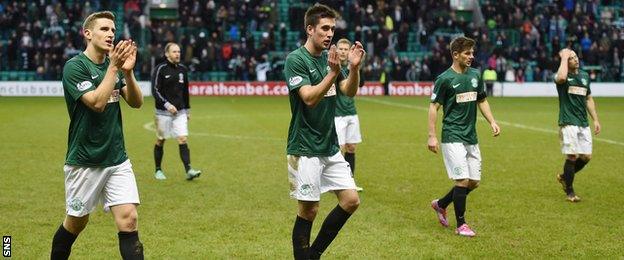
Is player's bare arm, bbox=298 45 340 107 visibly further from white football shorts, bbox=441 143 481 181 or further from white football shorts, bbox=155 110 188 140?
white football shorts, bbox=155 110 188 140

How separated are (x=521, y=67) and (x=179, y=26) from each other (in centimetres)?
1820

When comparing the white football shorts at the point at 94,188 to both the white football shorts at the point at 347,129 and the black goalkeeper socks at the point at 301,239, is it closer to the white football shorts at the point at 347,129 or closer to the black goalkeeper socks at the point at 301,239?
the black goalkeeper socks at the point at 301,239

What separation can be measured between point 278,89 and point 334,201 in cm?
2981

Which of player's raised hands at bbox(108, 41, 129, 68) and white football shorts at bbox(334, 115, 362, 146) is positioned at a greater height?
player's raised hands at bbox(108, 41, 129, 68)

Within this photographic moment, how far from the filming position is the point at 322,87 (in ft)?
20.1

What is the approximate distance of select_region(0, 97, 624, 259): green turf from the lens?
316 inches

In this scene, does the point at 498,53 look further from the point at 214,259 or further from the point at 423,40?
the point at 214,259

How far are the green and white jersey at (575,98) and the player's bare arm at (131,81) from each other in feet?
22.7

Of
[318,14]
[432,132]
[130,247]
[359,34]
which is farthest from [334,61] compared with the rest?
[359,34]

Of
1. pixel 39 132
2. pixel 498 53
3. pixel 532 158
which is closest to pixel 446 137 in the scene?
pixel 532 158

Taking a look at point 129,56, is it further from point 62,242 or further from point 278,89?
point 278,89

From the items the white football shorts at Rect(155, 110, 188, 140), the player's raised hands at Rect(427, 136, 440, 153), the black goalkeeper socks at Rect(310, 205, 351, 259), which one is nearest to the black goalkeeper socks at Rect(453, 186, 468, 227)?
the player's raised hands at Rect(427, 136, 440, 153)

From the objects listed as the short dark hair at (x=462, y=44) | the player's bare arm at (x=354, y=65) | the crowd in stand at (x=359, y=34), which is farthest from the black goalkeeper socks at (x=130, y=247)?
the crowd in stand at (x=359, y=34)

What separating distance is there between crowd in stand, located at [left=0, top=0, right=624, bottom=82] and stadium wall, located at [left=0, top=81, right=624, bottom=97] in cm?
56
